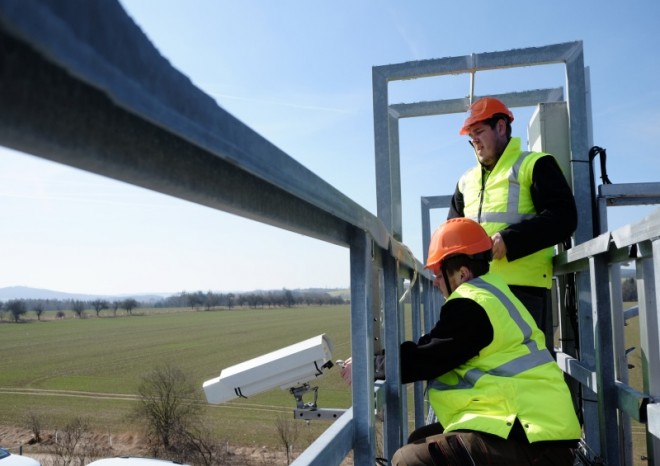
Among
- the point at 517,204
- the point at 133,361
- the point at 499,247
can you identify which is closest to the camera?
the point at 499,247

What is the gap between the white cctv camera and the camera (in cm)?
191

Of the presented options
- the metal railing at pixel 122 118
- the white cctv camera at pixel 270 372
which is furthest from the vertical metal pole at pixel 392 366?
the metal railing at pixel 122 118

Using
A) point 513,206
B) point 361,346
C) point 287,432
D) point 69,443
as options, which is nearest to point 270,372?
point 361,346

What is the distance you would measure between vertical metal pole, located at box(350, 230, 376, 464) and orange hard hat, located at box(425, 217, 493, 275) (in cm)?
77

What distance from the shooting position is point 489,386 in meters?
1.84

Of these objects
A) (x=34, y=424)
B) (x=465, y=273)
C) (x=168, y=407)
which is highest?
(x=465, y=273)

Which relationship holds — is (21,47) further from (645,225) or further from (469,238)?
(469,238)

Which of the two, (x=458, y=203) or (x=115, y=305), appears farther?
(x=115, y=305)

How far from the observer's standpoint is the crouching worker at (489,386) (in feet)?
5.77

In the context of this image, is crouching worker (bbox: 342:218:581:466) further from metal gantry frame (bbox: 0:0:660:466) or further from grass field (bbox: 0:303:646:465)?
grass field (bbox: 0:303:646:465)

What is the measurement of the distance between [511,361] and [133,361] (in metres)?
98.8

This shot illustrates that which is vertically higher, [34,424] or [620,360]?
[620,360]

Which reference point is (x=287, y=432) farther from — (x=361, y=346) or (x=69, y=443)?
(x=361, y=346)

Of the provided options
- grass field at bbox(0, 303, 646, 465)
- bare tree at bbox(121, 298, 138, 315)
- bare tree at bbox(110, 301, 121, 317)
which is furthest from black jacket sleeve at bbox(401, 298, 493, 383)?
bare tree at bbox(110, 301, 121, 317)
